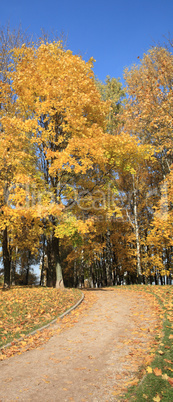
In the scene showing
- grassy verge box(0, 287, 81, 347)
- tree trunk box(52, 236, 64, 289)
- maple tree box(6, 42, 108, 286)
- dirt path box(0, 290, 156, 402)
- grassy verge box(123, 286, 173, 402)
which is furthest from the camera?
tree trunk box(52, 236, 64, 289)

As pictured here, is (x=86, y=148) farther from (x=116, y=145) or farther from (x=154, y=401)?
(x=154, y=401)

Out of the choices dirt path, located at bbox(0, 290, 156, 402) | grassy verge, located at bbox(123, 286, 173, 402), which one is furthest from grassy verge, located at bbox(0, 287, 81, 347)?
grassy verge, located at bbox(123, 286, 173, 402)

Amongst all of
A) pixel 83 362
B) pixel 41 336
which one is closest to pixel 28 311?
pixel 41 336

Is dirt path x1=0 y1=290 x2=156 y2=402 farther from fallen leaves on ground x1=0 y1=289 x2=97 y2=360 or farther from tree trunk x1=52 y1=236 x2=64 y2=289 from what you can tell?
tree trunk x1=52 y1=236 x2=64 y2=289

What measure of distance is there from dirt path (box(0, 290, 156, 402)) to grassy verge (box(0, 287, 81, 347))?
893mm

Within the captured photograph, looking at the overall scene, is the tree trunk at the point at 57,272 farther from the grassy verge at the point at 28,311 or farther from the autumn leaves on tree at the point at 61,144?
the grassy verge at the point at 28,311

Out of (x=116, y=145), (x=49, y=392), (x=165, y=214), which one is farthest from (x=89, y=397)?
(x=165, y=214)

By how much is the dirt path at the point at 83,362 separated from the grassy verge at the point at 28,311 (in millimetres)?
893

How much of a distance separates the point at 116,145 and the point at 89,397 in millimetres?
10750

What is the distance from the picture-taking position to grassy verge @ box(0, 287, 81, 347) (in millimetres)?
7652

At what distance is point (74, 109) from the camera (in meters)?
12.5

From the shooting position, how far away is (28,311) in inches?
358

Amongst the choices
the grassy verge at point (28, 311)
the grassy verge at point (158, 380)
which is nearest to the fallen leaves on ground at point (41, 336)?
the grassy verge at point (28, 311)

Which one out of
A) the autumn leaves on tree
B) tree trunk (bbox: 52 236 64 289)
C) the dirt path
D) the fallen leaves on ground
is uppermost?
the autumn leaves on tree
